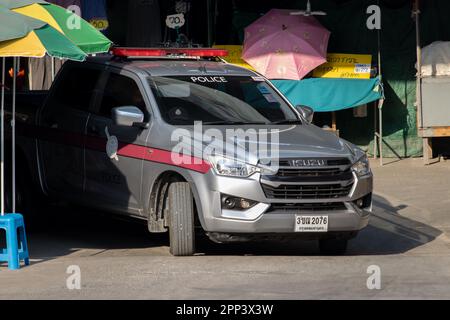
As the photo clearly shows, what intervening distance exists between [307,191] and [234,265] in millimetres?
967

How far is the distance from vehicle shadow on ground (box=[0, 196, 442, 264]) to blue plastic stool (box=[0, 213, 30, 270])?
393 millimetres

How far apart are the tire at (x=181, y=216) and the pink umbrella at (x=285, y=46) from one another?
6.98m

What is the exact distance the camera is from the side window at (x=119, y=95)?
10945mm

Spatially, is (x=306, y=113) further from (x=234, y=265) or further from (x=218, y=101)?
(x=234, y=265)

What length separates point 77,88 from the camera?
1176 cm

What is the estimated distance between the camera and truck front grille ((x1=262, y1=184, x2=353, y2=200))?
9.68 m

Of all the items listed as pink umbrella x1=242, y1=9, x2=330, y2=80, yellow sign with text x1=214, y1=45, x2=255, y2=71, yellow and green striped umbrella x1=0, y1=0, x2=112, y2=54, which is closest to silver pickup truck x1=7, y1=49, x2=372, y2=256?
yellow and green striped umbrella x1=0, y1=0, x2=112, y2=54

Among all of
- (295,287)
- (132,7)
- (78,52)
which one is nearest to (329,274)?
(295,287)

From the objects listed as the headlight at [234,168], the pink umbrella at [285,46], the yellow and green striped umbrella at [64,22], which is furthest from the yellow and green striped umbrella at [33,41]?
the pink umbrella at [285,46]

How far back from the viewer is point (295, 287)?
8.61 metres

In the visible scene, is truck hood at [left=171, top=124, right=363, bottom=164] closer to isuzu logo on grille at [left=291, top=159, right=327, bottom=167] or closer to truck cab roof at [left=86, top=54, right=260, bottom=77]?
isuzu logo on grille at [left=291, top=159, right=327, bottom=167]

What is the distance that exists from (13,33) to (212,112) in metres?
2.32

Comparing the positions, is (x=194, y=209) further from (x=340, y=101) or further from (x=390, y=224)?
(x=340, y=101)

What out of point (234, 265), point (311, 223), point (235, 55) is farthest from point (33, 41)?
point (235, 55)
